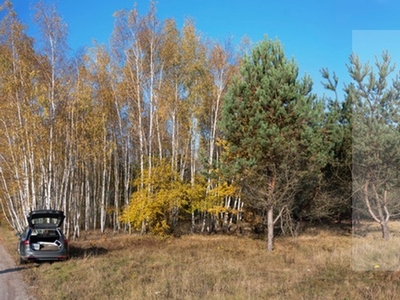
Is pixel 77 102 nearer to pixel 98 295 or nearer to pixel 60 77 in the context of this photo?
pixel 60 77

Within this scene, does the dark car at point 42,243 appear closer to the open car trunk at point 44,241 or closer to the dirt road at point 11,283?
the open car trunk at point 44,241

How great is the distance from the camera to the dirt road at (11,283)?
8.42 m

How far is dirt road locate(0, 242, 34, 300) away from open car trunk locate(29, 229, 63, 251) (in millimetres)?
875

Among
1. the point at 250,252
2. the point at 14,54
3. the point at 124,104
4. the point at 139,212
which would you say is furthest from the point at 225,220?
the point at 14,54

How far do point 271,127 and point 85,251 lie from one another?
9558 millimetres

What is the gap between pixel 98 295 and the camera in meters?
8.30

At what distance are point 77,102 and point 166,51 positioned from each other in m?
6.23

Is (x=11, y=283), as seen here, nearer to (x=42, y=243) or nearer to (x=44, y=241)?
(x=42, y=243)

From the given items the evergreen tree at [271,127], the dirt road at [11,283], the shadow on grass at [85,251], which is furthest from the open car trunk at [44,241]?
the evergreen tree at [271,127]

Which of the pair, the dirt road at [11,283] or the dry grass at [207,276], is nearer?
the dry grass at [207,276]

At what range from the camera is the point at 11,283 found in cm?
984

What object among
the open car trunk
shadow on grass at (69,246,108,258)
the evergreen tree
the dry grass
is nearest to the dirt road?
the dry grass

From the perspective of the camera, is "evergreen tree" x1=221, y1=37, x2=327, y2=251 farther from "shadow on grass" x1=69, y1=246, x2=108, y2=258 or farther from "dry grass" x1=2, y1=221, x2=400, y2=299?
"shadow on grass" x1=69, y1=246, x2=108, y2=258

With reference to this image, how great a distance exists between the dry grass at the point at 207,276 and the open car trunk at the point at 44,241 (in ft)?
1.86
